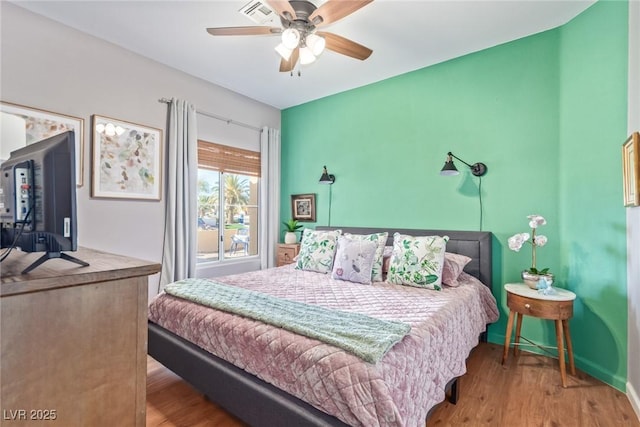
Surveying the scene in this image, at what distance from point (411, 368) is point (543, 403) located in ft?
4.26

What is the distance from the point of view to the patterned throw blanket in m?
1.37

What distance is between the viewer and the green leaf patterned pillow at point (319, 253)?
3092 mm

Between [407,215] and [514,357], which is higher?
[407,215]

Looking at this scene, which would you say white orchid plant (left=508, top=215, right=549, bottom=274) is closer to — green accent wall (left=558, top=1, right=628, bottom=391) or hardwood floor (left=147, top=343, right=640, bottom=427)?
green accent wall (left=558, top=1, right=628, bottom=391)

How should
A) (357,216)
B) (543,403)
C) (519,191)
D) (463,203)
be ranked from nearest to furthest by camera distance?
(543,403) < (519,191) < (463,203) < (357,216)

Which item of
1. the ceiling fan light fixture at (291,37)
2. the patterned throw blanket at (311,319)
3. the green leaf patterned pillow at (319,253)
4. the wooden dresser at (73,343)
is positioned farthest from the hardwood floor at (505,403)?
the ceiling fan light fixture at (291,37)

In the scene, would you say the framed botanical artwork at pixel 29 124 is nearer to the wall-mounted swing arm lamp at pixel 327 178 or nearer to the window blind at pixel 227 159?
the window blind at pixel 227 159

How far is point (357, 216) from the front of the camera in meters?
3.87

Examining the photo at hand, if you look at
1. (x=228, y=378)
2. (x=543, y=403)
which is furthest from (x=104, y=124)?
(x=543, y=403)

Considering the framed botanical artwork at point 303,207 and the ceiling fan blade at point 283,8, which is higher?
the ceiling fan blade at point 283,8

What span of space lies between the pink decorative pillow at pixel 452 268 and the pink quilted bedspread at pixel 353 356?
87mm

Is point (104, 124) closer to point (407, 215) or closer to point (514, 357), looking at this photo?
point (407, 215)

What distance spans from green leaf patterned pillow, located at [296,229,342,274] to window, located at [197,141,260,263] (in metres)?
1.35

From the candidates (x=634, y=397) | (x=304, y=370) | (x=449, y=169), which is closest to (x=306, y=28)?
(x=449, y=169)
